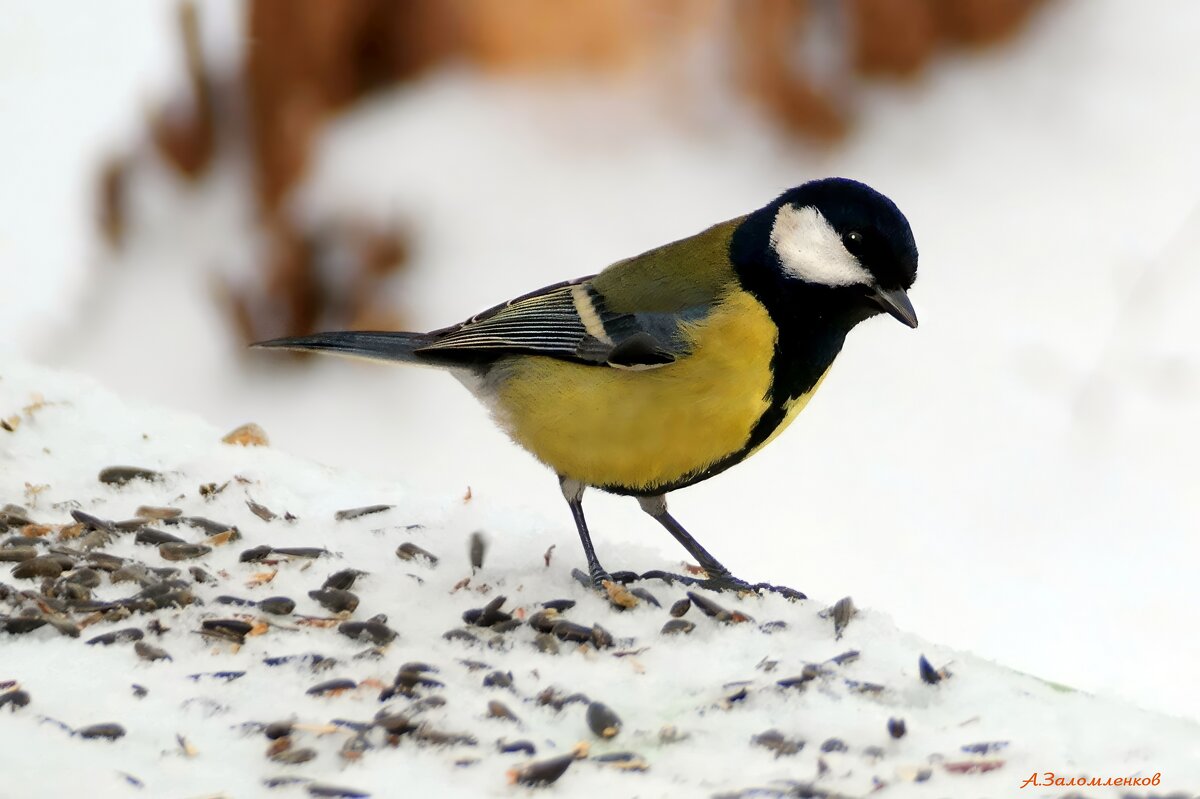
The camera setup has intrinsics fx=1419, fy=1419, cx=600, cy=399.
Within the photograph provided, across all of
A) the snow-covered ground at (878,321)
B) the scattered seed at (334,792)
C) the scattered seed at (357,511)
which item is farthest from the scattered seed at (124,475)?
the snow-covered ground at (878,321)

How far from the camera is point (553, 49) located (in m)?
6.04

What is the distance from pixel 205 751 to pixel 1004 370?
4.34 m

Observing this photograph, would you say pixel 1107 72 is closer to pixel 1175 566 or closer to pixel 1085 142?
pixel 1085 142

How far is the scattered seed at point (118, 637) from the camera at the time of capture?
2.11 meters

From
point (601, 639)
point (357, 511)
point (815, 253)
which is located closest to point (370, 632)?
point (601, 639)

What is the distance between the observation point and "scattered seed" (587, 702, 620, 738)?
1931 millimetres

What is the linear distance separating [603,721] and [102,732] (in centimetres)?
65

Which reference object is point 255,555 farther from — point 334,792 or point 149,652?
point 334,792

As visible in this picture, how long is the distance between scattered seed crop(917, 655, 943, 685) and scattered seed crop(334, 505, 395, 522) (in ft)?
3.77

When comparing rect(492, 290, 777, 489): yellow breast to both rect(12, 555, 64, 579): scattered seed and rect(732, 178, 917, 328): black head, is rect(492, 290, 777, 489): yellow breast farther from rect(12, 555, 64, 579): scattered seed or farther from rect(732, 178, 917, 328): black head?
rect(12, 555, 64, 579): scattered seed

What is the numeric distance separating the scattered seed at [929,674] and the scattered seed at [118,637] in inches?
46.2

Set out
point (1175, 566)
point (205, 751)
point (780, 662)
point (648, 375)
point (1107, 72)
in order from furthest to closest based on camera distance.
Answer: point (1107, 72), point (1175, 566), point (648, 375), point (780, 662), point (205, 751)

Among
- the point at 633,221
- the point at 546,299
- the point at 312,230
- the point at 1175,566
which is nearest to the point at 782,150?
the point at 633,221

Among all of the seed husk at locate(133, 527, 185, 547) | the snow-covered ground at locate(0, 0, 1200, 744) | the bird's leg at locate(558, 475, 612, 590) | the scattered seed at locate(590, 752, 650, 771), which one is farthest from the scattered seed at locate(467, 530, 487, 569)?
the snow-covered ground at locate(0, 0, 1200, 744)
